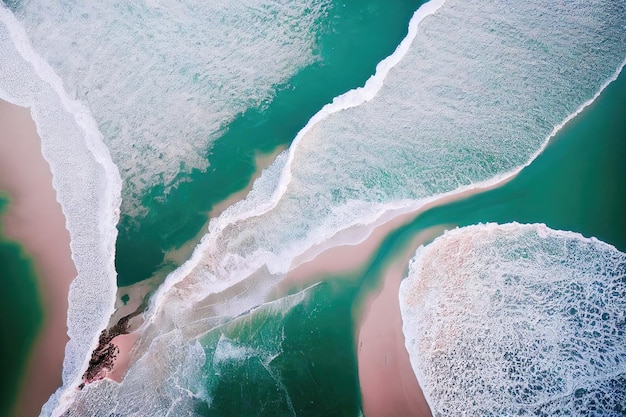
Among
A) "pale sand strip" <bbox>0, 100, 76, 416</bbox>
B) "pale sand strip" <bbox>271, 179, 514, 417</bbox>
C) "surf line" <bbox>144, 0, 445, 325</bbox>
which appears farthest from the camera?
"surf line" <bbox>144, 0, 445, 325</bbox>

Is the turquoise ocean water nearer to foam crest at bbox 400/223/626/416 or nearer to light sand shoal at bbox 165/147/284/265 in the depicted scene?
light sand shoal at bbox 165/147/284/265

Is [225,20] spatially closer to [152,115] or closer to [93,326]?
[152,115]

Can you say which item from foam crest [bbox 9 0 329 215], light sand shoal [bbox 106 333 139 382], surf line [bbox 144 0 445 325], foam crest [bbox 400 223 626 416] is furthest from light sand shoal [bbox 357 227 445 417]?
foam crest [bbox 9 0 329 215]

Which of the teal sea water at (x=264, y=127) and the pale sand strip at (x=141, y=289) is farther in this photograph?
the teal sea water at (x=264, y=127)

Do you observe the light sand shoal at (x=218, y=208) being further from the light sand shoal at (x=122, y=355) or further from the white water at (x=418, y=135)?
the light sand shoal at (x=122, y=355)

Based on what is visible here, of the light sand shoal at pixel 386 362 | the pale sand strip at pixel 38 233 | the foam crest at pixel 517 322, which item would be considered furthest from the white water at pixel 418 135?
the light sand shoal at pixel 386 362
